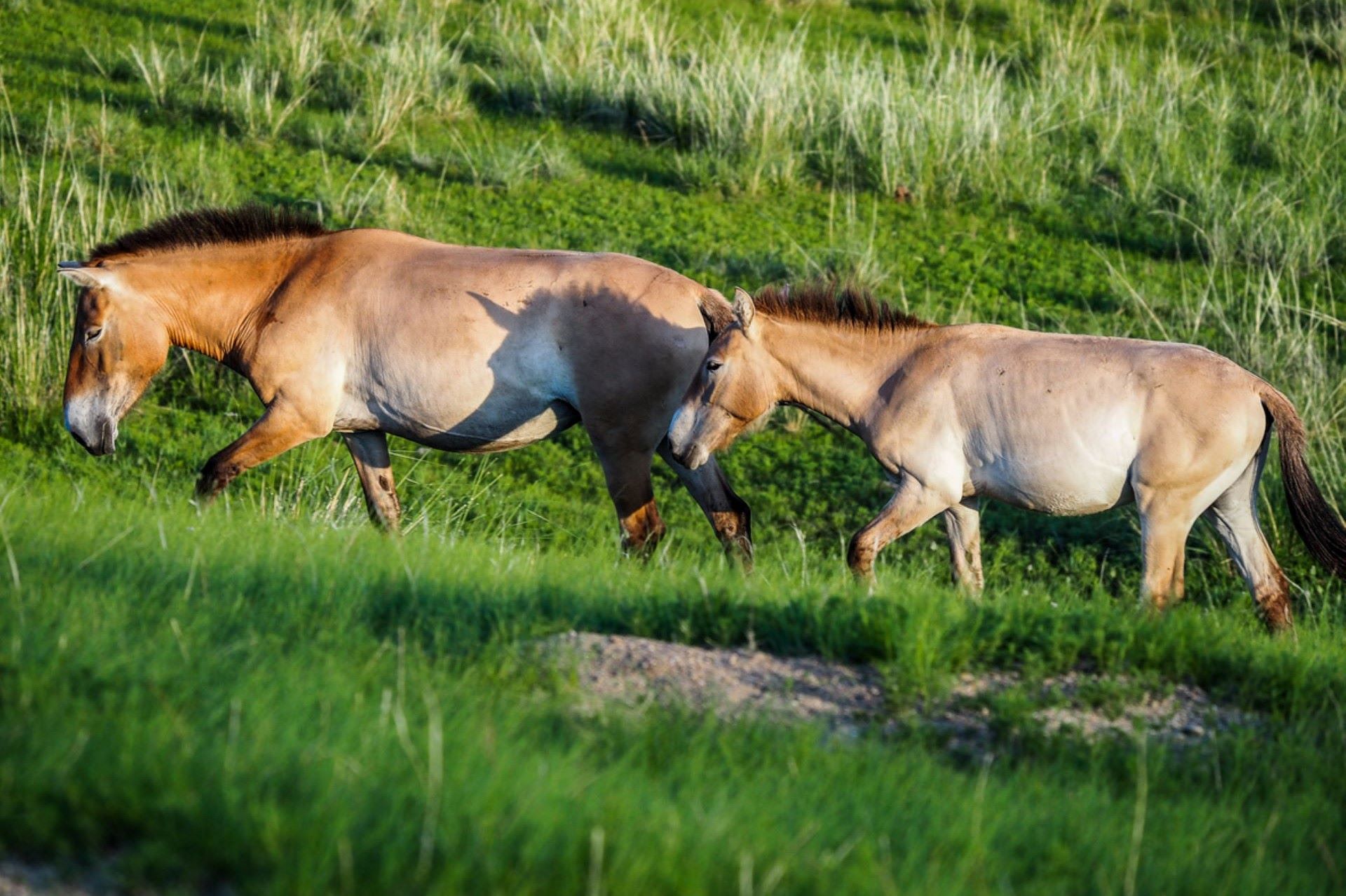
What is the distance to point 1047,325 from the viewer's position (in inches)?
484

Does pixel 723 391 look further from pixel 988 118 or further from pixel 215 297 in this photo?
pixel 988 118

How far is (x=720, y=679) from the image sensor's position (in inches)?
195

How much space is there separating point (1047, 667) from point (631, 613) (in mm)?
1572

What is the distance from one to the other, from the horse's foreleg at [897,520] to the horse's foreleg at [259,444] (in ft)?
10.2

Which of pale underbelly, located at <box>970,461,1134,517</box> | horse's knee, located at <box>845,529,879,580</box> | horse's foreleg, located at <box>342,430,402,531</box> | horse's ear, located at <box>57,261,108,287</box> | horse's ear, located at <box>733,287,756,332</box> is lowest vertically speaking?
horse's foreleg, located at <box>342,430,402,531</box>

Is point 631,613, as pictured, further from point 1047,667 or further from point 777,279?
point 777,279

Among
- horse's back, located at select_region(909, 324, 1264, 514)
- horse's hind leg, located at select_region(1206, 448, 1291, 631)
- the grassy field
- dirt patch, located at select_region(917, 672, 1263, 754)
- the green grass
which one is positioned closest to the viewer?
the green grass

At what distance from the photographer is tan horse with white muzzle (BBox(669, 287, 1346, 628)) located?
7.24 metres

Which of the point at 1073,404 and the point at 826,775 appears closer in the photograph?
the point at 826,775

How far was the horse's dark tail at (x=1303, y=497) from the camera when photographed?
286 inches

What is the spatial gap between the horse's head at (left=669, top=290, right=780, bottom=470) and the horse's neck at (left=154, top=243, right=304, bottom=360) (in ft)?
8.49

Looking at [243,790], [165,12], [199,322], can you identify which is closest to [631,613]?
[243,790]

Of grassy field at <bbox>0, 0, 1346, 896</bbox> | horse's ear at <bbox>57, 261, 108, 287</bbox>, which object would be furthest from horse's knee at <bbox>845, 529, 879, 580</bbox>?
horse's ear at <bbox>57, 261, 108, 287</bbox>

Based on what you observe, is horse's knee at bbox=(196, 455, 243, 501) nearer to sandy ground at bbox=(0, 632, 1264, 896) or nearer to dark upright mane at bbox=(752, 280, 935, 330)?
dark upright mane at bbox=(752, 280, 935, 330)
